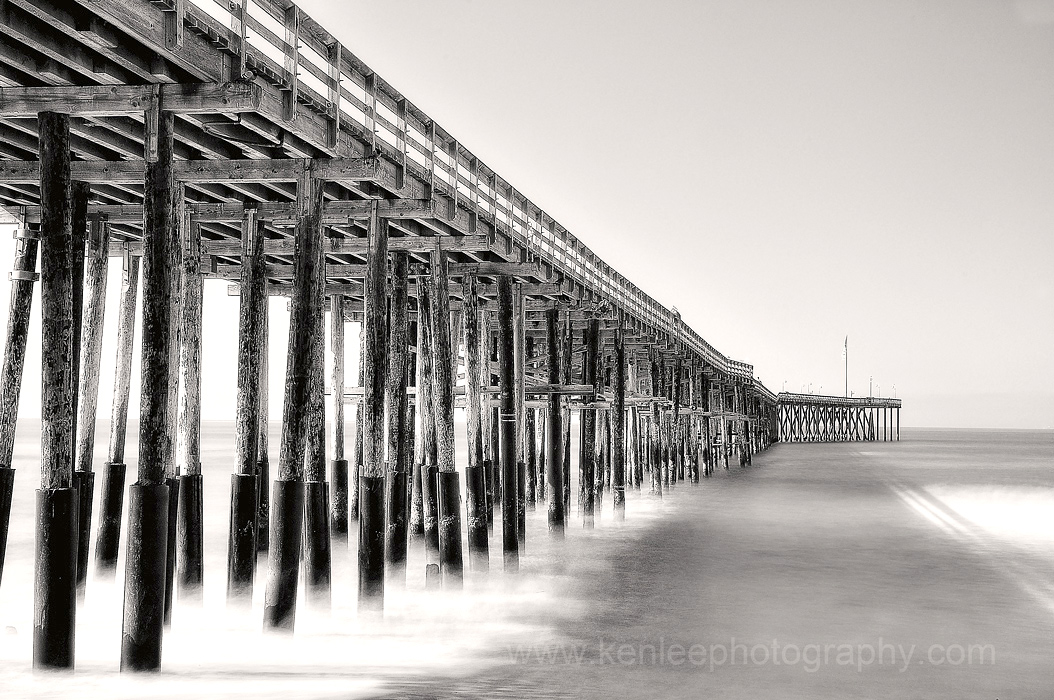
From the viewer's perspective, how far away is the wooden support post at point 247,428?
895cm

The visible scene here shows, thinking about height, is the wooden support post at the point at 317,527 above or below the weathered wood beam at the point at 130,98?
below

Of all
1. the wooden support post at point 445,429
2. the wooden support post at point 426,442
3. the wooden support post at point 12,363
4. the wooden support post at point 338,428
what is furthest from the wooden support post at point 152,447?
the wooden support post at point 338,428

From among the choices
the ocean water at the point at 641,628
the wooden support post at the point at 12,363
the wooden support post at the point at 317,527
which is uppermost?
the wooden support post at the point at 12,363

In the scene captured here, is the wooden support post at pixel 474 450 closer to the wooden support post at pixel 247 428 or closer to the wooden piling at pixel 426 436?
the wooden piling at pixel 426 436

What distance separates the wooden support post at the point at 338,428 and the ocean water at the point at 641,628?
1.84 ft

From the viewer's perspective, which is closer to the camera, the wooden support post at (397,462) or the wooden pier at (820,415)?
the wooden support post at (397,462)

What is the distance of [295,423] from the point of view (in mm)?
7488

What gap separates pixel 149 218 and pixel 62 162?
75 centimetres

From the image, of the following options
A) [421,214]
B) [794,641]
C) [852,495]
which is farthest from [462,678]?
[852,495]

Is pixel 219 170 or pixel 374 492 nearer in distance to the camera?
pixel 219 170

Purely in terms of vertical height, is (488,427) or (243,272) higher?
(243,272)

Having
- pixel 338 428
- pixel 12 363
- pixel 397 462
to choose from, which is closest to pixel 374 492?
pixel 397 462

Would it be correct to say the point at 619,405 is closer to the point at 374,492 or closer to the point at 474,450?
the point at 474,450

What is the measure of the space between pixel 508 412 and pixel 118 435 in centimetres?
501
